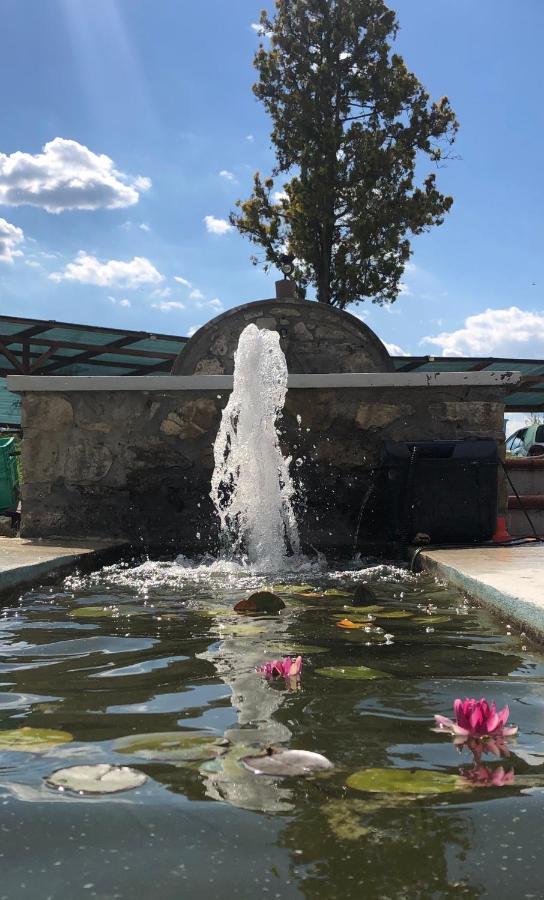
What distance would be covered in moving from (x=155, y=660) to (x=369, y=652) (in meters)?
0.57

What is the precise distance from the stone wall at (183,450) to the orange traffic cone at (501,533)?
614mm

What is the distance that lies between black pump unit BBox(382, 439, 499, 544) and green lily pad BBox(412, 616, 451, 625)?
2075mm

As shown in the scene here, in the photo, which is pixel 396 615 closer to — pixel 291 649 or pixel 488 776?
pixel 291 649

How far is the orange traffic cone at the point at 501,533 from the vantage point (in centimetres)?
488

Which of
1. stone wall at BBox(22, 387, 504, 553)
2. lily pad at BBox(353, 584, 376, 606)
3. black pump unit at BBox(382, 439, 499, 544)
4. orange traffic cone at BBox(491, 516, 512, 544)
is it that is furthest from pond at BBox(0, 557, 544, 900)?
stone wall at BBox(22, 387, 504, 553)

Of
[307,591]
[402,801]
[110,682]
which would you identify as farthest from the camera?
[307,591]

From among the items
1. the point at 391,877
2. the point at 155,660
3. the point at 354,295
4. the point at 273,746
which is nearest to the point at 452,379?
the point at 155,660

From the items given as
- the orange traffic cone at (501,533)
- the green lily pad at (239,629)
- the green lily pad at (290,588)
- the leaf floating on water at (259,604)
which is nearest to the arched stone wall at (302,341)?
the orange traffic cone at (501,533)

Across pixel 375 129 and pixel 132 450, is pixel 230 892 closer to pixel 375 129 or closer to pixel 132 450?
pixel 132 450

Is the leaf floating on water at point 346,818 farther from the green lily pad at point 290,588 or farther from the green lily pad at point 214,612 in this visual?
the green lily pad at point 290,588

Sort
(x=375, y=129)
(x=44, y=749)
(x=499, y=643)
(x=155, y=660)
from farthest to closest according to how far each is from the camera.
→ (x=375, y=129) → (x=499, y=643) → (x=155, y=660) → (x=44, y=749)

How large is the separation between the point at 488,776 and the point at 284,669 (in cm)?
65

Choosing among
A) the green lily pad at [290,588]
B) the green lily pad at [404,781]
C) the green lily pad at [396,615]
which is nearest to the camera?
the green lily pad at [404,781]

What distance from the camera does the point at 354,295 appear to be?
17.7 metres
